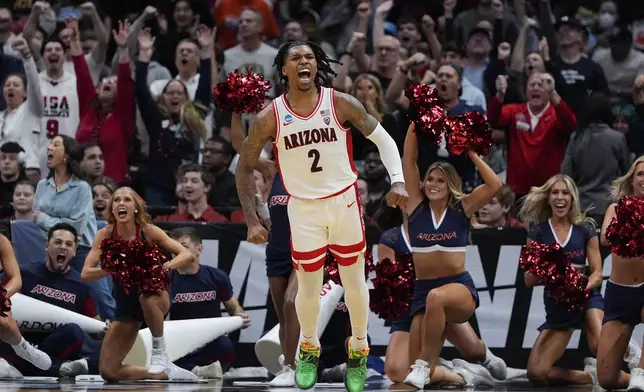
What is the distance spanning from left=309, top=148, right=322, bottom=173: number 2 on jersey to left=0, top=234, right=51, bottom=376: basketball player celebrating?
3.15m

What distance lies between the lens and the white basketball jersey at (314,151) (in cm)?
826

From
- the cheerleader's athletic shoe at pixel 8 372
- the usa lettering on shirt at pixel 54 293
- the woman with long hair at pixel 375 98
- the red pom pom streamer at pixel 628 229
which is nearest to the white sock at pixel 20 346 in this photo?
the cheerleader's athletic shoe at pixel 8 372

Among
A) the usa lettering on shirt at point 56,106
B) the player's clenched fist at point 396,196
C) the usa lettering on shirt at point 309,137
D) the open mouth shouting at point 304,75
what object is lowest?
the player's clenched fist at point 396,196

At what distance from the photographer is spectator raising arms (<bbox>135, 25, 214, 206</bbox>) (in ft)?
43.4

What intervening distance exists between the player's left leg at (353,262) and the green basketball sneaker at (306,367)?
23 cm

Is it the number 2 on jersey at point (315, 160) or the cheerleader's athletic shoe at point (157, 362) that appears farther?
the cheerleader's athletic shoe at point (157, 362)

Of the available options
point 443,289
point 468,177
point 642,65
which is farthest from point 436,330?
point 642,65

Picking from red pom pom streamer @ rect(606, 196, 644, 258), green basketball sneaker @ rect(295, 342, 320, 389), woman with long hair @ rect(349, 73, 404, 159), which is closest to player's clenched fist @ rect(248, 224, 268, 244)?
green basketball sneaker @ rect(295, 342, 320, 389)

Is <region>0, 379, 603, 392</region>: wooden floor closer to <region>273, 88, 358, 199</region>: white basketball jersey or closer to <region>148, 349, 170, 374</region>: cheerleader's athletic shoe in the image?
<region>148, 349, 170, 374</region>: cheerleader's athletic shoe

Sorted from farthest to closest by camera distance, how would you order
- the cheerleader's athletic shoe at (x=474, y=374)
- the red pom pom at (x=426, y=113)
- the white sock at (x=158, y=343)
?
the cheerleader's athletic shoe at (x=474, y=374) < the white sock at (x=158, y=343) < the red pom pom at (x=426, y=113)

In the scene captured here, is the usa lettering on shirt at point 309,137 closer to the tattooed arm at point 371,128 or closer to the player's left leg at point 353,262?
the tattooed arm at point 371,128

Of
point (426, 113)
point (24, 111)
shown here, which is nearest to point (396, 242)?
point (426, 113)

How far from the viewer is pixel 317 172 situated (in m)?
8.27

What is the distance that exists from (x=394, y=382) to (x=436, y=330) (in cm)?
83
